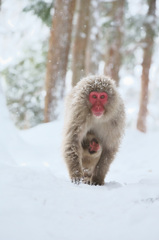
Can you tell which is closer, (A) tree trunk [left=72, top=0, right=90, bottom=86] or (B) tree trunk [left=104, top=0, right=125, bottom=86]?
(A) tree trunk [left=72, top=0, right=90, bottom=86]

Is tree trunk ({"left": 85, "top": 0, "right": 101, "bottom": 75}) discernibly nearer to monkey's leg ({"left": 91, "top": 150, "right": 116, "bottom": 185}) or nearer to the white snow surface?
monkey's leg ({"left": 91, "top": 150, "right": 116, "bottom": 185})

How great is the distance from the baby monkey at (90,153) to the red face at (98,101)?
51cm

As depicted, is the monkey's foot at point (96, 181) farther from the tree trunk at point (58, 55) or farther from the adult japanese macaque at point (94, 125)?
the tree trunk at point (58, 55)

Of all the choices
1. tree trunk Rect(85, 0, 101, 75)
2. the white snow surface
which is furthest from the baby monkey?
tree trunk Rect(85, 0, 101, 75)

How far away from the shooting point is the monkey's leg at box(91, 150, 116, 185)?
3.87 metres

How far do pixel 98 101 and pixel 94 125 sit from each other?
1.20 ft

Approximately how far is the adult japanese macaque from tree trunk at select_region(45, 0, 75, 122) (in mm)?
3897

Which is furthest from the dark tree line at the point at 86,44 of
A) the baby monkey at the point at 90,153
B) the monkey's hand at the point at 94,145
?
the monkey's hand at the point at 94,145

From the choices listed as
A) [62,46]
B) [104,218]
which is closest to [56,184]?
[104,218]

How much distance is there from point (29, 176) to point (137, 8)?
10.7 metres

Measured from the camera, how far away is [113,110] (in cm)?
373

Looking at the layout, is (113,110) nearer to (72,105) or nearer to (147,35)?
(72,105)

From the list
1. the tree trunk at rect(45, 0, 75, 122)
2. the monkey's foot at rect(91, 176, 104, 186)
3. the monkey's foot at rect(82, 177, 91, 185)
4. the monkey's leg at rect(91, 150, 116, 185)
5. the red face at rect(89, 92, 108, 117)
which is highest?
the tree trunk at rect(45, 0, 75, 122)

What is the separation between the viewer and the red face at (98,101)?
3557mm
